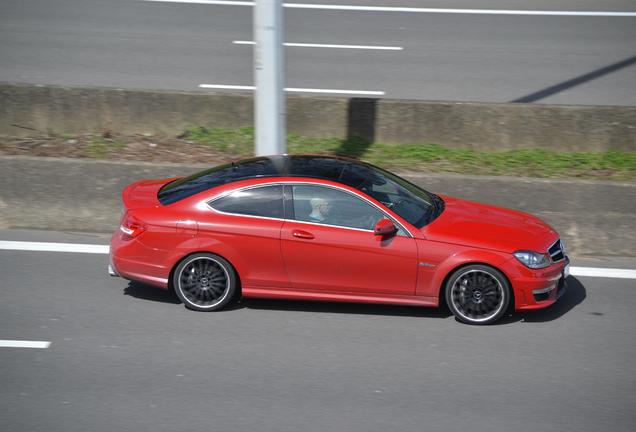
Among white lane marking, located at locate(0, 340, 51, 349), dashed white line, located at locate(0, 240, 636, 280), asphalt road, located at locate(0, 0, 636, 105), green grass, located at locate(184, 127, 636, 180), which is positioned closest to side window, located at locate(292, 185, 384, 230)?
white lane marking, located at locate(0, 340, 51, 349)

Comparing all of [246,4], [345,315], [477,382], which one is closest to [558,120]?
[345,315]

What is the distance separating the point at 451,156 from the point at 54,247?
5.36 meters

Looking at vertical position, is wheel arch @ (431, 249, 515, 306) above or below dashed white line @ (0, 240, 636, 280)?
above

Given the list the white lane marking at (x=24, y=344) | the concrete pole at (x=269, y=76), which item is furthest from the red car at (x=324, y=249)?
the concrete pole at (x=269, y=76)

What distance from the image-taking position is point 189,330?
7750mm

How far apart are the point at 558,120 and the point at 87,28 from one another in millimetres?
10545

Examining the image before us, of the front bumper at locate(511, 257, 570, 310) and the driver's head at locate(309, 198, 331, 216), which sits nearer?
the front bumper at locate(511, 257, 570, 310)

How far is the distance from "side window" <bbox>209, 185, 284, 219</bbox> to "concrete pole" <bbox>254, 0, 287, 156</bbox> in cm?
206

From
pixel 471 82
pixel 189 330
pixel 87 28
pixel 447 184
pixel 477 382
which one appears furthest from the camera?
pixel 87 28

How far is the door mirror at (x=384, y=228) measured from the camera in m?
7.79

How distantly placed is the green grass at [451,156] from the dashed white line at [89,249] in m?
1.74

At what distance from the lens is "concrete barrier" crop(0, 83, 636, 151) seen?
11539 mm

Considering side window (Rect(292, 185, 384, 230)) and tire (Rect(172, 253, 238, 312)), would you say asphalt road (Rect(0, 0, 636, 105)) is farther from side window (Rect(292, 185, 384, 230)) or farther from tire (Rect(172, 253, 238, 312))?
tire (Rect(172, 253, 238, 312))

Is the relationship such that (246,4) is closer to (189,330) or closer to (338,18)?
(338,18)
